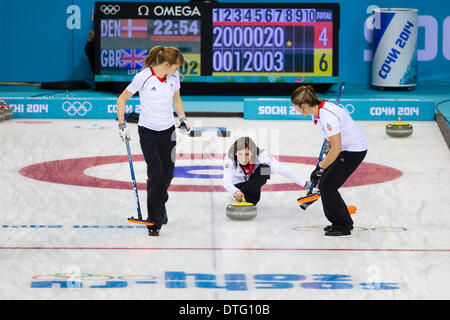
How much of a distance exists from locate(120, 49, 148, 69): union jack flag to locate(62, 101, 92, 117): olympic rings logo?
2204 mm

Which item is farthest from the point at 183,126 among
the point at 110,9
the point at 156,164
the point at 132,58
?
the point at 110,9

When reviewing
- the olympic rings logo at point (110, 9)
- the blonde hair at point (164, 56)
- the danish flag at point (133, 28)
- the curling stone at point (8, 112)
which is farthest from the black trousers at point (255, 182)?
the olympic rings logo at point (110, 9)

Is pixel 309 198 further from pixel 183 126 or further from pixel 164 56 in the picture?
pixel 164 56

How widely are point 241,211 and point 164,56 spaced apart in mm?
1639

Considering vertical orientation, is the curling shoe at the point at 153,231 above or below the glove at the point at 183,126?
below

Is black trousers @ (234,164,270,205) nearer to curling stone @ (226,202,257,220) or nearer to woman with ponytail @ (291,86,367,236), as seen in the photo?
curling stone @ (226,202,257,220)

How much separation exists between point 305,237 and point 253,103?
843 cm

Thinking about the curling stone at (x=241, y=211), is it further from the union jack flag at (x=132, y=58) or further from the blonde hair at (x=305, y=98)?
the union jack flag at (x=132, y=58)

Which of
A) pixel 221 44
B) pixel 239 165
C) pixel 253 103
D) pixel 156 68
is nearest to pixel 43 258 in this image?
pixel 156 68

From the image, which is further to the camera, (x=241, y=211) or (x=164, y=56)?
(x=241, y=211)

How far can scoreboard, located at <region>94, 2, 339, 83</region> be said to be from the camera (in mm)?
16781

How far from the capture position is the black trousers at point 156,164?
667 cm

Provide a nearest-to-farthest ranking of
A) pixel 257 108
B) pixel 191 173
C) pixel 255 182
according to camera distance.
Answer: pixel 255 182 → pixel 191 173 → pixel 257 108

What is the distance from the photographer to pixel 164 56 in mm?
6602
